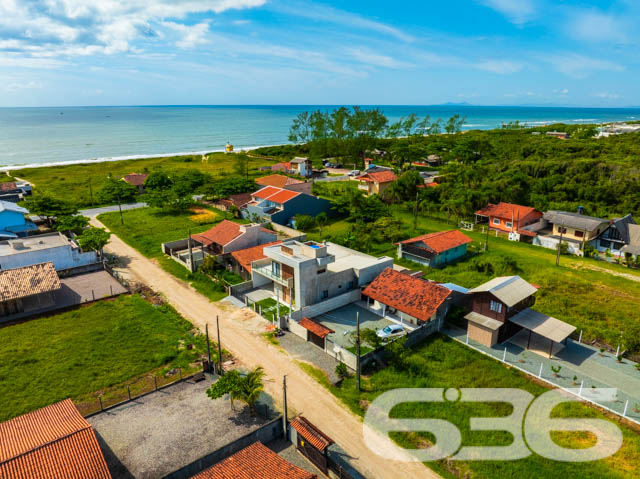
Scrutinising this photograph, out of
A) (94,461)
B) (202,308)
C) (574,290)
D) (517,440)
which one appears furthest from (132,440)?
(574,290)

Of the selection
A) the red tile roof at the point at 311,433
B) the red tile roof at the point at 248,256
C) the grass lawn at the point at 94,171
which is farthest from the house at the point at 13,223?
the red tile roof at the point at 311,433

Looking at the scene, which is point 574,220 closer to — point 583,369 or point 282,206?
point 583,369

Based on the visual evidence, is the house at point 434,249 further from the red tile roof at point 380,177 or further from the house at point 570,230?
the red tile roof at point 380,177

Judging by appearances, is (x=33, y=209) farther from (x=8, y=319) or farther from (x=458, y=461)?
(x=458, y=461)

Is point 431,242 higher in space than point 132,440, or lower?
higher

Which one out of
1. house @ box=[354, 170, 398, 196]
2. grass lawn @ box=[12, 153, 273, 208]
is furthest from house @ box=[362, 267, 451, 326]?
grass lawn @ box=[12, 153, 273, 208]
